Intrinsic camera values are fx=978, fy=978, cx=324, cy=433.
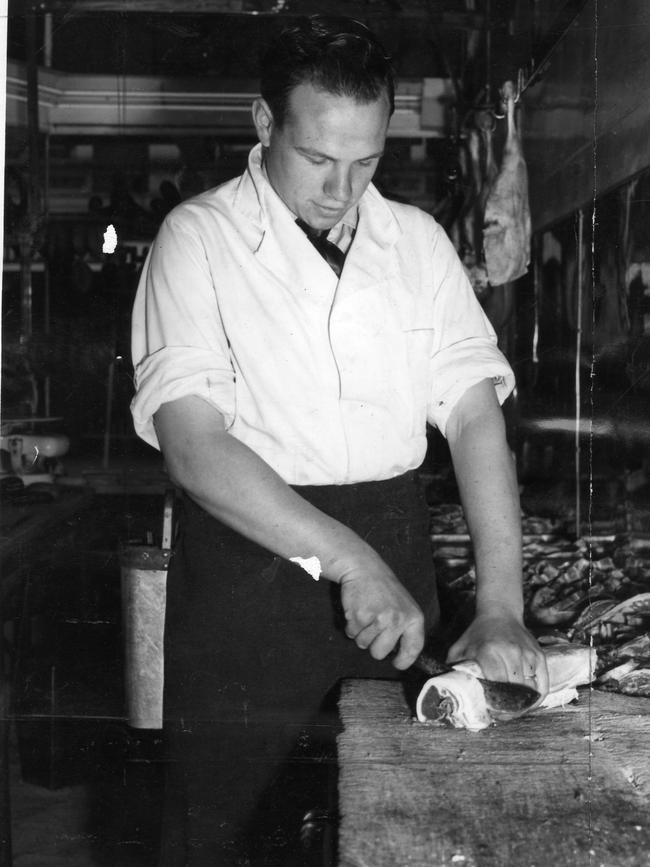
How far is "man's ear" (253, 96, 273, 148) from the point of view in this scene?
1.66 metres

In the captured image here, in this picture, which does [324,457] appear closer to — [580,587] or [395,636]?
[395,636]

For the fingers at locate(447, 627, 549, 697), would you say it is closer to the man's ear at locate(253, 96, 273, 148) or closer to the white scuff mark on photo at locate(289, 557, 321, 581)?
the white scuff mark on photo at locate(289, 557, 321, 581)

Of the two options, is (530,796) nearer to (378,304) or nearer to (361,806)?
(361,806)

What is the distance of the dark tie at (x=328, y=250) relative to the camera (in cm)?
178

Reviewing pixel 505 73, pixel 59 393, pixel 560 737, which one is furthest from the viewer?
pixel 505 73

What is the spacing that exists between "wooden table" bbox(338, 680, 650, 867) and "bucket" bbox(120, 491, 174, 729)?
0.92m

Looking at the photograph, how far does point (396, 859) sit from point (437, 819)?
87mm

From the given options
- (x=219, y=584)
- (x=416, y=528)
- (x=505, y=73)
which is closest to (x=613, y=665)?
(x=416, y=528)

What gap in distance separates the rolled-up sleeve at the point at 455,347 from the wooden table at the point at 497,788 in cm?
58

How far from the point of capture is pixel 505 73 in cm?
333

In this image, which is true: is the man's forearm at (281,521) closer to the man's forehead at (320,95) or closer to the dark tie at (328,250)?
the dark tie at (328,250)

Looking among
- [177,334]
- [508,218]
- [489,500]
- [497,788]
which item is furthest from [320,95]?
[508,218]

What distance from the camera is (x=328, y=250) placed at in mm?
1798

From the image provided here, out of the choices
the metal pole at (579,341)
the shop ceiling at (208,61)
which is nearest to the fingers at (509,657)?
the metal pole at (579,341)
